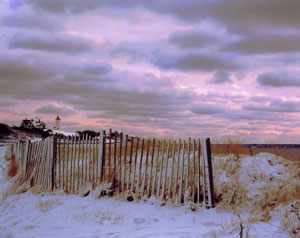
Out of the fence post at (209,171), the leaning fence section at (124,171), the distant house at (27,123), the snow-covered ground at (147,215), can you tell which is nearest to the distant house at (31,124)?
the distant house at (27,123)

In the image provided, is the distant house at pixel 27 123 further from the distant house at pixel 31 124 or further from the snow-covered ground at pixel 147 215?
the snow-covered ground at pixel 147 215

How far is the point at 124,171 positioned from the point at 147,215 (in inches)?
74.7

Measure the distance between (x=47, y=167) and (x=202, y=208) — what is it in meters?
5.76

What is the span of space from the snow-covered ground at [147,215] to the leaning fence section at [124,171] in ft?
1.33

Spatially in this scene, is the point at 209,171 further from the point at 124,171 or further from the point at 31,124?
the point at 31,124

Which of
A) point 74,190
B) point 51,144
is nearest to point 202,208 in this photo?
point 74,190

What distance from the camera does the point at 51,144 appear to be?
33.5 ft

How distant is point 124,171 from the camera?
8.05 metres

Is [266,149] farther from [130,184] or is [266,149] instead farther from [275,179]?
[130,184]

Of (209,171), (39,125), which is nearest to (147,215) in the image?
(209,171)

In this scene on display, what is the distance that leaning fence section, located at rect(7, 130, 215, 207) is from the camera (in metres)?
7.11

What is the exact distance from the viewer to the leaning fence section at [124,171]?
7113mm

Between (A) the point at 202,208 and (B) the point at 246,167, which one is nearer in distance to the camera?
(A) the point at 202,208

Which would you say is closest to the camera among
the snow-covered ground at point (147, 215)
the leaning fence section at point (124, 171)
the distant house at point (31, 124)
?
the snow-covered ground at point (147, 215)
